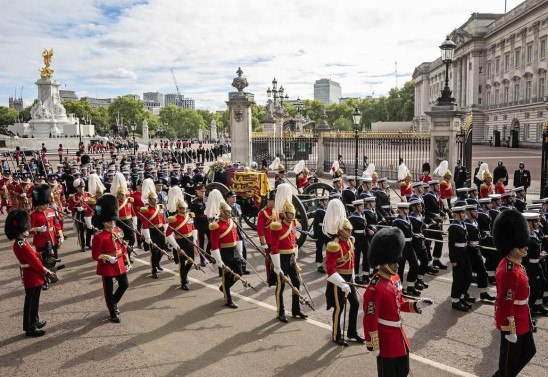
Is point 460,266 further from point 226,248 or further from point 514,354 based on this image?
point 226,248

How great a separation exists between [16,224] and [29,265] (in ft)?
2.17

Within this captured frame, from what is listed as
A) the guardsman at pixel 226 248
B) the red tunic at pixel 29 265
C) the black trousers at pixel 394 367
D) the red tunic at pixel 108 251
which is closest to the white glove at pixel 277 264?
the guardsman at pixel 226 248

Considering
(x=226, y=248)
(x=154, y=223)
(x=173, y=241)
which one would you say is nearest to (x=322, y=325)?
(x=226, y=248)

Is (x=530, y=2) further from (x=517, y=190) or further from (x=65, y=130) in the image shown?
(x=65, y=130)

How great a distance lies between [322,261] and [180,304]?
3393 mm

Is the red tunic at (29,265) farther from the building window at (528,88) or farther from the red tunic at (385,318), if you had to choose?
the building window at (528,88)

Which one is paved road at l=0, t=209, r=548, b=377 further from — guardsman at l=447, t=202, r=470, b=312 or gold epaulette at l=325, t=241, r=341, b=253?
gold epaulette at l=325, t=241, r=341, b=253

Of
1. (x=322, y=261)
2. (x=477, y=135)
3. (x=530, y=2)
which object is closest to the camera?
(x=322, y=261)

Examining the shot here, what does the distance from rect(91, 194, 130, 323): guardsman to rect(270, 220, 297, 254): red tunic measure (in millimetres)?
2381

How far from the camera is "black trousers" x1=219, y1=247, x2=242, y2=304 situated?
793 cm

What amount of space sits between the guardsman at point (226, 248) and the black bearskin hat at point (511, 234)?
4.16 meters

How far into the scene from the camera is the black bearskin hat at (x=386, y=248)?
15.0 ft

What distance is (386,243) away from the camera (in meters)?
4.60

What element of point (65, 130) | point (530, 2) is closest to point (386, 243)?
point (530, 2)
